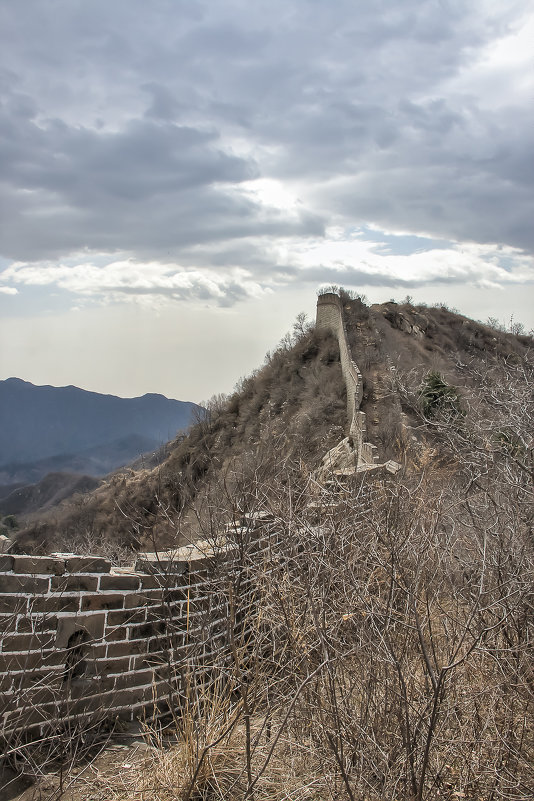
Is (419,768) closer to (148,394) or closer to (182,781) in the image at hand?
(182,781)

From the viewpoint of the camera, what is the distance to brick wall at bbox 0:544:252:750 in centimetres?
368

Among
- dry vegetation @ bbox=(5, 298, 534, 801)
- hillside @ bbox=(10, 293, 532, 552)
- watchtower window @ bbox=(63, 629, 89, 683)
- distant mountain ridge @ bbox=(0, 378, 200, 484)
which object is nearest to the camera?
dry vegetation @ bbox=(5, 298, 534, 801)

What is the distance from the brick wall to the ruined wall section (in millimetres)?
9264

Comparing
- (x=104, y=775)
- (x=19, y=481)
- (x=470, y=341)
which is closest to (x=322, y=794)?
(x=104, y=775)

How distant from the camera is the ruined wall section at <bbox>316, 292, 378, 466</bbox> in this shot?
61.4 feet

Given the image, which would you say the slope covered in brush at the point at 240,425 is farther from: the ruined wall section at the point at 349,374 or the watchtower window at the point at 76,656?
the watchtower window at the point at 76,656

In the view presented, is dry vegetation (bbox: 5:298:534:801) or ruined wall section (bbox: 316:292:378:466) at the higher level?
ruined wall section (bbox: 316:292:378:466)

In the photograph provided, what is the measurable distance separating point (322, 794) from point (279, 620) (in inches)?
37.2

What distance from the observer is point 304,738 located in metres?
3.24

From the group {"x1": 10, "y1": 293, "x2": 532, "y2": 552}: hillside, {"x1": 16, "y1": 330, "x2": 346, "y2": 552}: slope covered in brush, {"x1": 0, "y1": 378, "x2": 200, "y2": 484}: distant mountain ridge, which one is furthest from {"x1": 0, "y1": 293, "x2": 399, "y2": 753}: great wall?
{"x1": 0, "y1": 378, "x2": 200, "y2": 484}: distant mountain ridge

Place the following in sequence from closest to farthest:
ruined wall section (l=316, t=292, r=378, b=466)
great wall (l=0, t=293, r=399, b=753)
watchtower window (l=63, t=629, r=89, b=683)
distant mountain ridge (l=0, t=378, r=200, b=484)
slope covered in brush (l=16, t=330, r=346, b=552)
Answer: great wall (l=0, t=293, r=399, b=753) → watchtower window (l=63, t=629, r=89, b=683) → ruined wall section (l=316, t=292, r=378, b=466) → slope covered in brush (l=16, t=330, r=346, b=552) → distant mountain ridge (l=0, t=378, r=200, b=484)

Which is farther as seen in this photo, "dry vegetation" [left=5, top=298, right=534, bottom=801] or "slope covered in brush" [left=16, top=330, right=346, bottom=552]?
"slope covered in brush" [left=16, top=330, right=346, bottom=552]

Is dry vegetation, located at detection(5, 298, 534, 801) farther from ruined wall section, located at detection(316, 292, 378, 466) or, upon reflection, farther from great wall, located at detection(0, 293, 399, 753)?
ruined wall section, located at detection(316, 292, 378, 466)

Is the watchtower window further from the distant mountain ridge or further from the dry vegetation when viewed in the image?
the distant mountain ridge
